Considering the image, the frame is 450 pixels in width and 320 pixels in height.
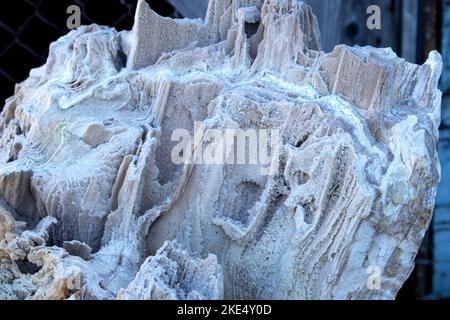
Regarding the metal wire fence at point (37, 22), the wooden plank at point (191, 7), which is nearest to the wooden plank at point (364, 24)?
the wooden plank at point (191, 7)

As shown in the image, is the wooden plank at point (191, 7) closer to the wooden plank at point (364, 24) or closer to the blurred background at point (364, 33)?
the blurred background at point (364, 33)

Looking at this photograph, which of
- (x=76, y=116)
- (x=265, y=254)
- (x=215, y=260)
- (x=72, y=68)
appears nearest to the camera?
(x=215, y=260)

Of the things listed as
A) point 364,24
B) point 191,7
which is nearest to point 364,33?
point 364,24

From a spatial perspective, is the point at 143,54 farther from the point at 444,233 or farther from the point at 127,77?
the point at 444,233

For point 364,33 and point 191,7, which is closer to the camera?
point 191,7

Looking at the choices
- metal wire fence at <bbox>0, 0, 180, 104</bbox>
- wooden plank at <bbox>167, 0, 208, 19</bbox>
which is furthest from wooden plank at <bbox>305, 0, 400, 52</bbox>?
metal wire fence at <bbox>0, 0, 180, 104</bbox>

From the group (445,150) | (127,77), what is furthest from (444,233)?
(127,77)

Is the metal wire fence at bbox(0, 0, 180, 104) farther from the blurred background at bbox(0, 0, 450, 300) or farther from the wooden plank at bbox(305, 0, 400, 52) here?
the wooden plank at bbox(305, 0, 400, 52)

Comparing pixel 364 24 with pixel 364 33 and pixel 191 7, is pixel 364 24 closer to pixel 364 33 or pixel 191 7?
pixel 364 33
